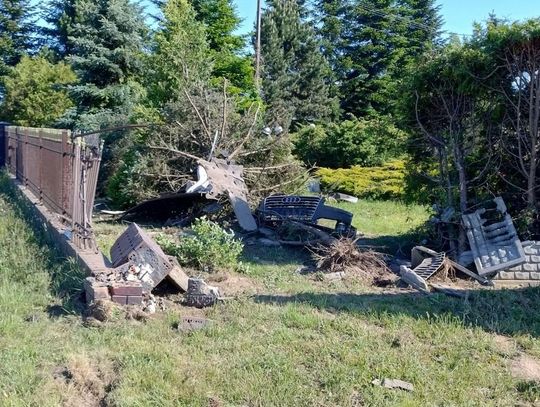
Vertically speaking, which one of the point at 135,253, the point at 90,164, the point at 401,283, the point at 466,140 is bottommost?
the point at 401,283

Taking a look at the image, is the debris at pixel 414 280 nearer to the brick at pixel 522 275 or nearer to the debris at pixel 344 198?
the brick at pixel 522 275

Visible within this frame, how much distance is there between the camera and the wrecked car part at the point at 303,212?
960cm

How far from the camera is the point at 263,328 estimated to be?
16.4 feet

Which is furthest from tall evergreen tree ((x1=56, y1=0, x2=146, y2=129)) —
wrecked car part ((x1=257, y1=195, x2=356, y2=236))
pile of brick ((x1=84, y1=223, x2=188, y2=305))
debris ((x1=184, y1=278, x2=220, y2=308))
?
debris ((x1=184, y1=278, x2=220, y2=308))

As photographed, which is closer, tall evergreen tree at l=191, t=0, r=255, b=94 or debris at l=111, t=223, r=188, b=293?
debris at l=111, t=223, r=188, b=293

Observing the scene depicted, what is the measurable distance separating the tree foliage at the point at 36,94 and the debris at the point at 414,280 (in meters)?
21.0

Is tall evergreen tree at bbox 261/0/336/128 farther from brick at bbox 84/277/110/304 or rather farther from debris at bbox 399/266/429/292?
brick at bbox 84/277/110/304

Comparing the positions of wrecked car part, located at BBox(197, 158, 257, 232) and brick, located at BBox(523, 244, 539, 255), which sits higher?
wrecked car part, located at BBox(197, 158, 257, 232)

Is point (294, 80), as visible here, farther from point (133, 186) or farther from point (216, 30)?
point (133, 186)

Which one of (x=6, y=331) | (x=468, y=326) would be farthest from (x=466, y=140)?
(x=6, y=331)

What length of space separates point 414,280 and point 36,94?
24479 mm

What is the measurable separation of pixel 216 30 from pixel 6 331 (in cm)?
2237

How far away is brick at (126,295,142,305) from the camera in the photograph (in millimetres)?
5254

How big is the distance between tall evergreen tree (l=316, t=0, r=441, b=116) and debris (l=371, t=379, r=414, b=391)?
35472mm
